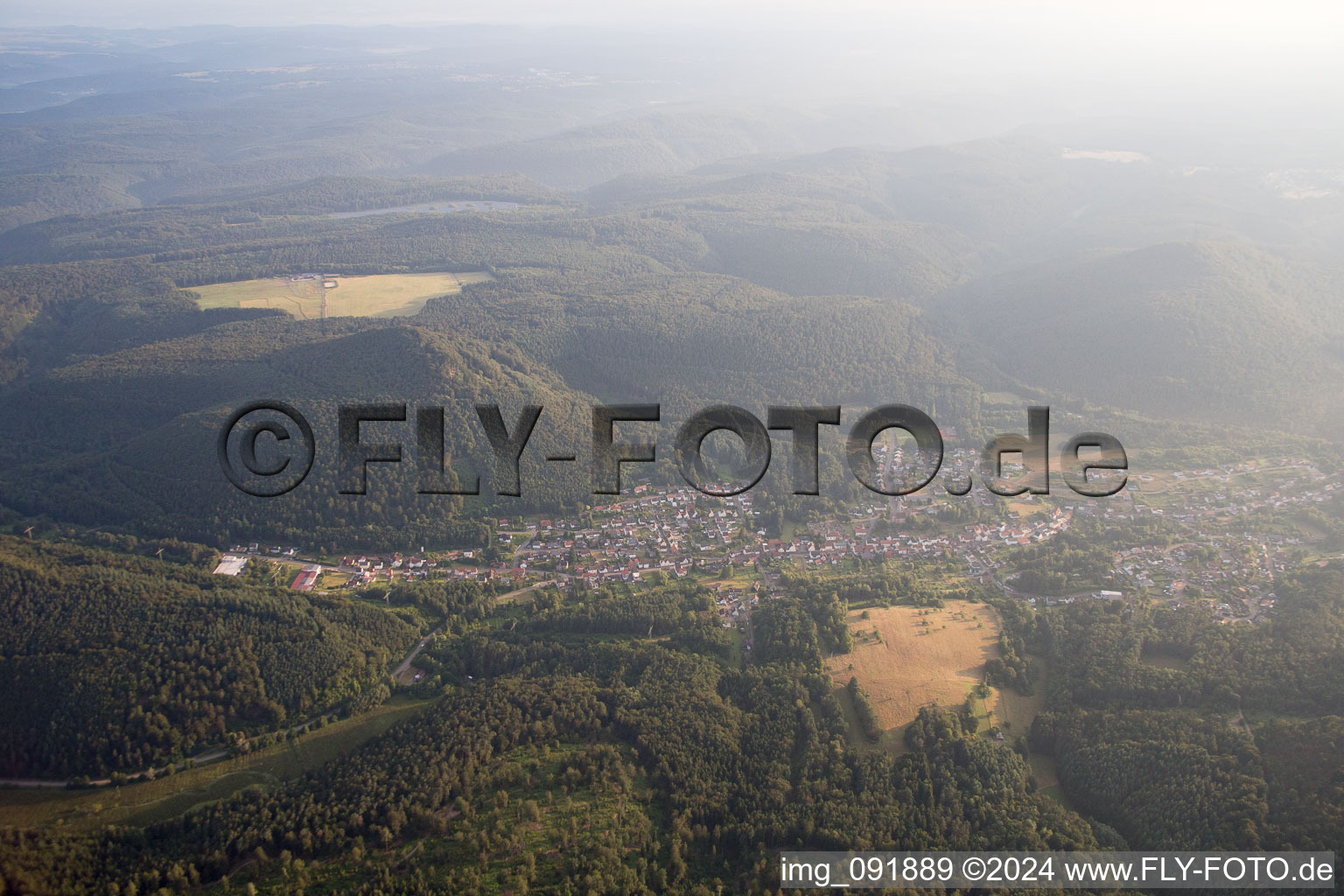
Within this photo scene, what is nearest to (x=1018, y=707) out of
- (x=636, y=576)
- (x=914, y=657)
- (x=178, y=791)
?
(x=914, y=657)

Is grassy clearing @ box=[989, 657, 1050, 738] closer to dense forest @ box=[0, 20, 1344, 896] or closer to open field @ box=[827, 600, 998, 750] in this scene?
dense forest @ box=[0, 20, 1344, 896]

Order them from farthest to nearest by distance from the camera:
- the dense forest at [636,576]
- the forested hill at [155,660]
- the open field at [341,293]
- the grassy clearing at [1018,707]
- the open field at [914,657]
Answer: the open field at [341,293]
the open field at [914,657]
the grassy clearing at [1018,707]
the forested hill at [155,660]
the dense forest at [636,576]

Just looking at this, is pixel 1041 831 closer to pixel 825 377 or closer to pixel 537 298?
pixel 825 377

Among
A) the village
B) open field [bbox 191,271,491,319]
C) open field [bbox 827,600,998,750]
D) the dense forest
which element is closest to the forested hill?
the dense forest

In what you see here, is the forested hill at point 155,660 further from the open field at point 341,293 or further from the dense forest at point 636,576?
the open field at point 341,293

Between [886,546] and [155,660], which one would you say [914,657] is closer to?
[886,546]

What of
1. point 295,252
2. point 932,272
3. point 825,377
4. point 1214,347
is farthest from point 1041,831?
point 295,252

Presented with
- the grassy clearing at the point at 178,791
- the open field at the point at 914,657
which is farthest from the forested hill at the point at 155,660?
the open field at the point at 914,657
